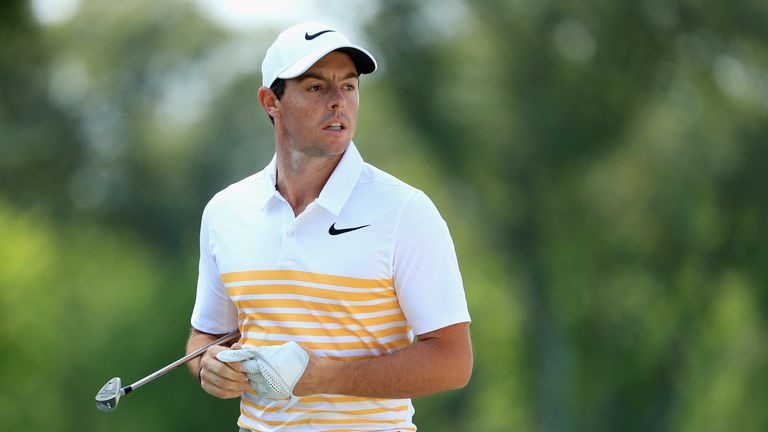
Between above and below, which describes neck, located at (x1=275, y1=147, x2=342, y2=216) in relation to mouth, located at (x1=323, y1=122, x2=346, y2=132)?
below

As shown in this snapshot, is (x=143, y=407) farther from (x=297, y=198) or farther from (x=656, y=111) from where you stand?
(x=297, y=198)

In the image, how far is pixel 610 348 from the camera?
26.9 meters

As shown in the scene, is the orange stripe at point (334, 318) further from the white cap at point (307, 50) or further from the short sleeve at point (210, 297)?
the white cap at point (307, 50)

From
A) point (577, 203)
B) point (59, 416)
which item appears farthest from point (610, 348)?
point (59, 416)

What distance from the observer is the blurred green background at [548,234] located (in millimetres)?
25297

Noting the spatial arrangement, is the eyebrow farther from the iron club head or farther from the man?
the iron club head

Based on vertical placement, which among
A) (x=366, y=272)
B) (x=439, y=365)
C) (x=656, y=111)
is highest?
(x=656, y=111)

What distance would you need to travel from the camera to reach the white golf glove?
367cm

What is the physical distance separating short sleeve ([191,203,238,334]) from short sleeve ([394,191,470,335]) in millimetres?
660

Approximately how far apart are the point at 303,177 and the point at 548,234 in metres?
23.5

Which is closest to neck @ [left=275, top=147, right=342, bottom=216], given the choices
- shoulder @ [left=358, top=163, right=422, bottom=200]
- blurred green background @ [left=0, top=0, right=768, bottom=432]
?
shoulder @ [left=358, top=163, right=422, bottom=200]

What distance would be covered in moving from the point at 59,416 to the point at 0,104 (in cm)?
825

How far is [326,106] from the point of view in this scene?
13.2 feet

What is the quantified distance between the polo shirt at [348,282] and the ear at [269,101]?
32 centimetres
